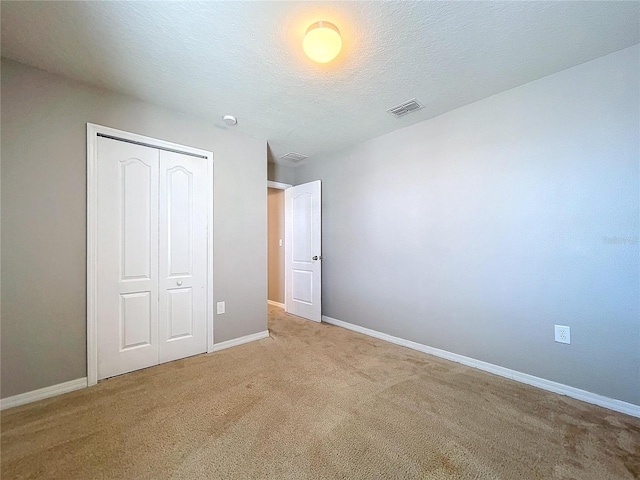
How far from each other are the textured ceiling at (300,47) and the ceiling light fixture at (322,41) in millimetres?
47

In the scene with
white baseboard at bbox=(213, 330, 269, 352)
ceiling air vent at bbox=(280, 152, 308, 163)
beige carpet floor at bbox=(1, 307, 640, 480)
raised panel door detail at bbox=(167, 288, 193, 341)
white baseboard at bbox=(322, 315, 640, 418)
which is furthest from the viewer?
ceiling air vent at bbox=(280, 152, 308, 163)

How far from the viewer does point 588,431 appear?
159cm

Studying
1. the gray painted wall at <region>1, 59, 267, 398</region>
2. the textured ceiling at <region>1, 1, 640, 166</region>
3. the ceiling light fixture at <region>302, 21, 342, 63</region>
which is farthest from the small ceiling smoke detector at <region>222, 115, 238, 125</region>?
the ceiling light fixture at <region>302, 21, 342, 63</region>

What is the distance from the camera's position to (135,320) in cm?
239

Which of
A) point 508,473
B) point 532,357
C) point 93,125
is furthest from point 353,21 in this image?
point 532,357

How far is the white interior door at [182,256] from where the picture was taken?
256 centimetres

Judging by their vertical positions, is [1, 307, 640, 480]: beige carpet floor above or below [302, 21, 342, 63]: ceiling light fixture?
below

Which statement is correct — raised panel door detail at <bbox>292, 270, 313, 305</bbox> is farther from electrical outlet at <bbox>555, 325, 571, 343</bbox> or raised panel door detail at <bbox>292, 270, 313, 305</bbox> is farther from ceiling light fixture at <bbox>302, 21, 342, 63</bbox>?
ceiling light fixture at <bbox>302, 21, 342, 63</bbox>

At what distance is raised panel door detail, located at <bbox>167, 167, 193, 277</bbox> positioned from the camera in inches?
103

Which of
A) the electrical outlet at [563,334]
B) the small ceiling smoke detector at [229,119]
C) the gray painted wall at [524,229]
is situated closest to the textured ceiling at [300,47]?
the small ceiling smoke detector at [229,119]

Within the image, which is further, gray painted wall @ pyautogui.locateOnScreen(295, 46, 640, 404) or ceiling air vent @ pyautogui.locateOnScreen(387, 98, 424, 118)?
ceiling air vent @ pyautogui.locateOnScreen(387, 98, 424, 118)

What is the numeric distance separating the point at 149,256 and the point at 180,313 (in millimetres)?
631

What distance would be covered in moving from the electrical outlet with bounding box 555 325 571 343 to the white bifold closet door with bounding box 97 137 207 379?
311 centimetres

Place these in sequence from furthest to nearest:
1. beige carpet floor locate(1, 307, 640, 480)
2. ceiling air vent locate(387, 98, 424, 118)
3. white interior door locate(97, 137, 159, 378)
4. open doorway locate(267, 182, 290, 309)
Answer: open doorway locate(267, 182, 290, 309) → ceiling air vent locate(387, 98, 424, 118) → white interior door locate(97, 137, 159, 378) → beige carpet floor locate(1, 307, 640, 480)
